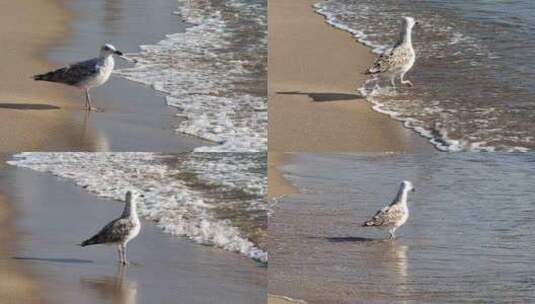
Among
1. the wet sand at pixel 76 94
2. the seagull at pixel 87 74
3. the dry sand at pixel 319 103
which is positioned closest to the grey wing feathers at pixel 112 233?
the wet sand at pixel 76 94

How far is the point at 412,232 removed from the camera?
11.0m

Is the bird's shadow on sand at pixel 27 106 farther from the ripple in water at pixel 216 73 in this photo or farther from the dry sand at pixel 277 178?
the dry sand at pixel 277 178

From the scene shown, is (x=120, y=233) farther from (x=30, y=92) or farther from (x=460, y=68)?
(x=460, y=68)

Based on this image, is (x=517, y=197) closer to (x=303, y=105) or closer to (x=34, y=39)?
(x=303, y=105)

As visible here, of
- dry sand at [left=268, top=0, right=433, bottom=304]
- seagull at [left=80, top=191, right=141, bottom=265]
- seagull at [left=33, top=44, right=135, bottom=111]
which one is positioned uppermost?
seagull at [left=33, top=44, right=135, bottom=111]

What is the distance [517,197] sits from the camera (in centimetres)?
1142

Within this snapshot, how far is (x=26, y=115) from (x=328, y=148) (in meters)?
2.04

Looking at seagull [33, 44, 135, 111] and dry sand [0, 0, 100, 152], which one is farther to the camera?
seagull [33, 44, 135, 111]

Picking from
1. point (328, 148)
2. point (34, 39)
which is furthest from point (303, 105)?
point (34, 39)

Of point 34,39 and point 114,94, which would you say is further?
point 34,39

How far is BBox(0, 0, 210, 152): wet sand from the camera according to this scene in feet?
37.3

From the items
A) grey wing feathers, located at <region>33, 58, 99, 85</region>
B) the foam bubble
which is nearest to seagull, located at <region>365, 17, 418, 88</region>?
the foam bubble

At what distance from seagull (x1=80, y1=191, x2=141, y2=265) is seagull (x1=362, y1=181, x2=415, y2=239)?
1.47 metres

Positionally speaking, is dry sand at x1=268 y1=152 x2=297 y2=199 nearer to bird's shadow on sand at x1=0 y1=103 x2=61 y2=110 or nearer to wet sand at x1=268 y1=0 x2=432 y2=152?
wet sand at x1=268 y1=0 x2=432 y2=152
